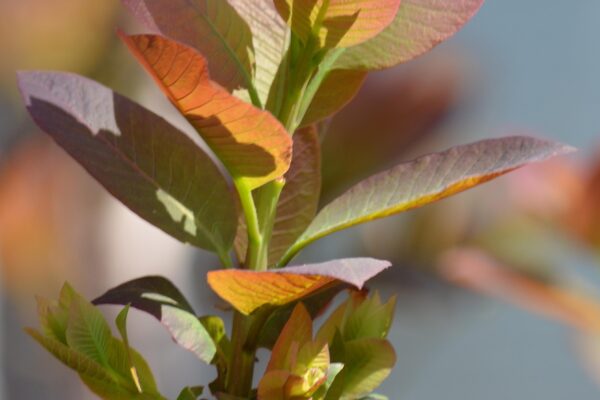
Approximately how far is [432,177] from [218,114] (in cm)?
8

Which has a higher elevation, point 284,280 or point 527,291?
point 284,280

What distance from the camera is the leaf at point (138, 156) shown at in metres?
0.36

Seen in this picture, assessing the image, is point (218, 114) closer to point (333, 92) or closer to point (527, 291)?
point (333, 92)

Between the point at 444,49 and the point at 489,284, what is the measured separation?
47.2 inches

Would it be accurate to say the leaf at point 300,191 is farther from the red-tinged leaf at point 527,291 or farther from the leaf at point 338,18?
the red-tinged leaf at point 527,291

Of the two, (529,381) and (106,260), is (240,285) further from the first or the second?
(529,381)

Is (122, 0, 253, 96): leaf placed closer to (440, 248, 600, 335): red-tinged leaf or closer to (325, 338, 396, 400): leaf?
(325, 338, 396, 400): leaf

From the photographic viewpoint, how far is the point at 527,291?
0.84m

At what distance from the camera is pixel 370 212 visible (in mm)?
350

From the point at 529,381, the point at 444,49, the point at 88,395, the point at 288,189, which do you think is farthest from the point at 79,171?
the point at 529,381

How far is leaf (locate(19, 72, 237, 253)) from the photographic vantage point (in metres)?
0.36

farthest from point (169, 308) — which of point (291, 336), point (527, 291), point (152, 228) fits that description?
point (152, 228)

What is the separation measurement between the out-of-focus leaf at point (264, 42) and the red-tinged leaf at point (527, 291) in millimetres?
516

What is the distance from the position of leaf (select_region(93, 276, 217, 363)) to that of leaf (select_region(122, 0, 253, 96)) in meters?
0.08
